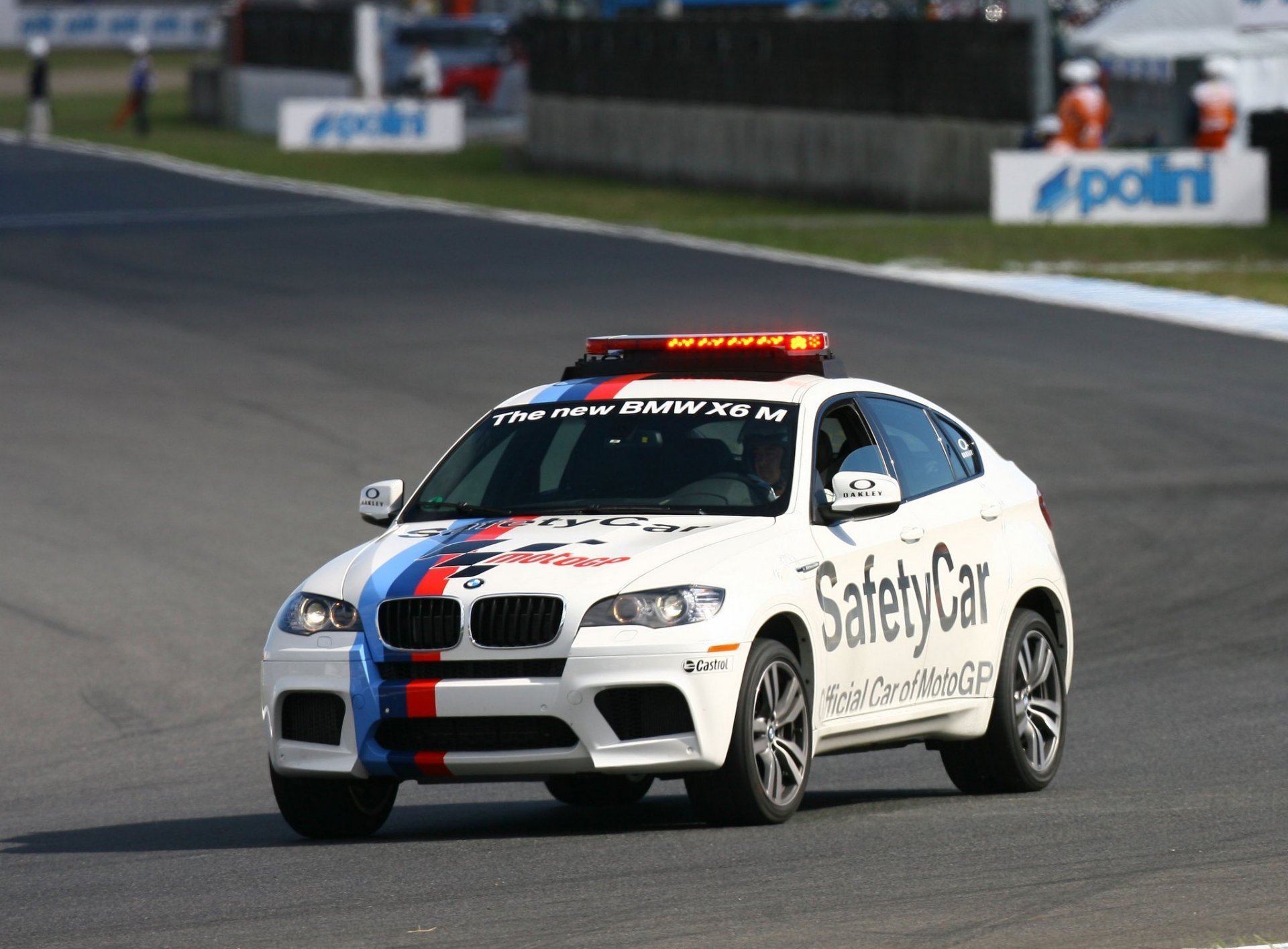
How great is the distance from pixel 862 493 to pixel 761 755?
1011 mm

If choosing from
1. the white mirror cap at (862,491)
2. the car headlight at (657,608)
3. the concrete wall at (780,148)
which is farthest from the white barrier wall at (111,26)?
the car headlight at (657,608)

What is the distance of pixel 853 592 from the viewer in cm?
910

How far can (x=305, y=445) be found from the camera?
19141mm

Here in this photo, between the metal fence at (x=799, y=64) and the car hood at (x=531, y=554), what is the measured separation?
30.2 meters

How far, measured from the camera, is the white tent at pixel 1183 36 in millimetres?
38938

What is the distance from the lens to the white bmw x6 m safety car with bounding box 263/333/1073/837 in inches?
326

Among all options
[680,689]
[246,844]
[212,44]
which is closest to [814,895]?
[680,689]

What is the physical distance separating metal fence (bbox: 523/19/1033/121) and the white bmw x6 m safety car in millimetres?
28909

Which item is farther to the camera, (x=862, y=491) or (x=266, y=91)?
(x=266, y=91)

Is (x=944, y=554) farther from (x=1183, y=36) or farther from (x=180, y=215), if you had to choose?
(x=1183, y=36)

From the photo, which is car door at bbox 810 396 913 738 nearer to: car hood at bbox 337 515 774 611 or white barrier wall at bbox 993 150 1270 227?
car hood at bbox 337 515 774 611

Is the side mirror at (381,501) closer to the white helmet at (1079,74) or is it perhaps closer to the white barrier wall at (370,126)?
the white helmet at (1079,74)

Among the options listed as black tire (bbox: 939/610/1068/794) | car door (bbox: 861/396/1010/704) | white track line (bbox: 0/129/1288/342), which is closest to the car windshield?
car door (bbox: 861/396/1010/704)

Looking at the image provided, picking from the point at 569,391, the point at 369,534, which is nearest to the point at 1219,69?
the point at 369,534
